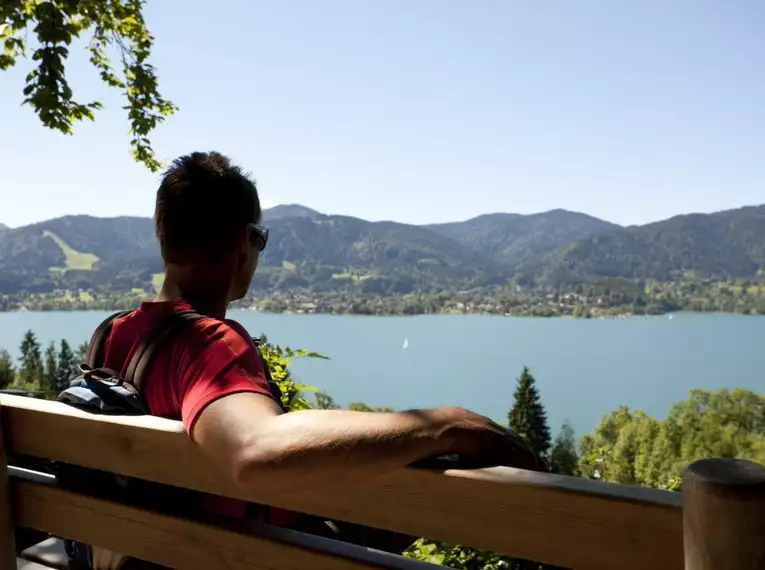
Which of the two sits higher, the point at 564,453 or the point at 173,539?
the point at 173,539

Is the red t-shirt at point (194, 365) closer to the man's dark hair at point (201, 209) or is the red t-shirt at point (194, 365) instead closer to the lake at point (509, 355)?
the man's dark hair at point (201, 209)

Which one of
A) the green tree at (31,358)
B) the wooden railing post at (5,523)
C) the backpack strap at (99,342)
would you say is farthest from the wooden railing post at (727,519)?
the green tree at (31,358)

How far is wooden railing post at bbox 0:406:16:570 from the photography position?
131 centimetres

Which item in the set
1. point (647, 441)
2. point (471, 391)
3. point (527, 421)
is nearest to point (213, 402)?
point (527, 421)

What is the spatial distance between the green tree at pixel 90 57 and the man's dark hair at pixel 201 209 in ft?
8.69

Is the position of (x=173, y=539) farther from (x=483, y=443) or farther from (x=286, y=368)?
(x=286, y=368)

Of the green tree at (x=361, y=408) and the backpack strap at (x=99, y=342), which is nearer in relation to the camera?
the green tree at (x=361, y=408)

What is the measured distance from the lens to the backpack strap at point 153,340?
111 centimetres

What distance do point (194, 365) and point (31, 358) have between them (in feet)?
213

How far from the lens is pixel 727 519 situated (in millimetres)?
619

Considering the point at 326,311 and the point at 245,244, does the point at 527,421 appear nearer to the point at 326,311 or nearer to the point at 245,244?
the point at 245,244

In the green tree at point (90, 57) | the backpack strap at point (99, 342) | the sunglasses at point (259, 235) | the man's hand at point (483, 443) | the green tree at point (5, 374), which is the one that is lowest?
the green tree at point (5, 374)

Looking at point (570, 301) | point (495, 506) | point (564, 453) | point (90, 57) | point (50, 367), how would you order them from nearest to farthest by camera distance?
point (495, 506) < point (90, 57) < point (564, 453) < point (50, 367) < point (570, 301)

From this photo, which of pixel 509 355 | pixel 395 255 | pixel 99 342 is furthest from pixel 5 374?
pixel 395 255
